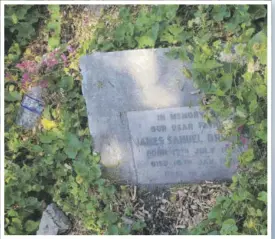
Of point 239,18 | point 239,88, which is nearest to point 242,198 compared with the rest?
point 239,88

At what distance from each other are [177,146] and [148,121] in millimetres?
228

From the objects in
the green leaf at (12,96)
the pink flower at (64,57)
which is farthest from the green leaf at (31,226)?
the pink flower at (64,57)

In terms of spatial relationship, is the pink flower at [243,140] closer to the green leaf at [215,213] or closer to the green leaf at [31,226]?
the green leaf at [215,213]

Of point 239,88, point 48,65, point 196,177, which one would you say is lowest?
point 196,177

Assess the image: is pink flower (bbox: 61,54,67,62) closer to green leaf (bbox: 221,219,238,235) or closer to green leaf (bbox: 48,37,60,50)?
green leaf (bbox: 48,37,60,50)

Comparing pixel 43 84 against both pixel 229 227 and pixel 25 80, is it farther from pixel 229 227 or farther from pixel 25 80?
pixel 229 227

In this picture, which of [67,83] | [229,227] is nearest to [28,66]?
[67,83]

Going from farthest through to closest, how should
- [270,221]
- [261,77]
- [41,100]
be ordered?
[41,100] < [261,77] < [270,221]

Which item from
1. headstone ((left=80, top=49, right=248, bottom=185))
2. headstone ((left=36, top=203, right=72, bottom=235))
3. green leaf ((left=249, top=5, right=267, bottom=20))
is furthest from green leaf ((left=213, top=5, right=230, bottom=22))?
headstone ((left=36, top=203, right=72, bottom=235))

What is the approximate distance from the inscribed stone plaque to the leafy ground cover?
0.07m

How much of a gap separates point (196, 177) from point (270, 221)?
553 mm

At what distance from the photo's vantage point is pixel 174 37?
341 cm

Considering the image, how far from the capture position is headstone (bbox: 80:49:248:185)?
130 inches

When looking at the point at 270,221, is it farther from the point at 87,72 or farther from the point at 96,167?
the point at 87,72
